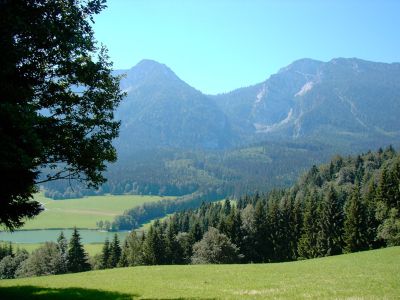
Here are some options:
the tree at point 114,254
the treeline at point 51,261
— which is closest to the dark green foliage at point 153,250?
the tree at point 114,254

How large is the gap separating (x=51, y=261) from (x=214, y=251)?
38.3 meters

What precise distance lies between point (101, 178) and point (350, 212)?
7410 cm

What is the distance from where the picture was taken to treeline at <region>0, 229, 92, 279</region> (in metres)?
92.8

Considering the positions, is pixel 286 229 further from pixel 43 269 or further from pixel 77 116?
pixel 77 116

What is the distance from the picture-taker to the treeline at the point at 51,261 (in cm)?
9281

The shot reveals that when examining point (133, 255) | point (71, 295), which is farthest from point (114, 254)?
point (71, 295)

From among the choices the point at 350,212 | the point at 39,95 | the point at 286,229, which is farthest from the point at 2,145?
the point at 286,229

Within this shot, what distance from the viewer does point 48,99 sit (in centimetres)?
2252

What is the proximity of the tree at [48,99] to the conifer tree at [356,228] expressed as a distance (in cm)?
7286

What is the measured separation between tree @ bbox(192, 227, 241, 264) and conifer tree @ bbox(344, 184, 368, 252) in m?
25.4

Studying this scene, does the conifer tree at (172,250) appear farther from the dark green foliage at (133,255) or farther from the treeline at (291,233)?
the dark green foliage at (133,255)

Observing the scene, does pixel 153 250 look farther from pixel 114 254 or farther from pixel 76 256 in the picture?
pixel 76 256

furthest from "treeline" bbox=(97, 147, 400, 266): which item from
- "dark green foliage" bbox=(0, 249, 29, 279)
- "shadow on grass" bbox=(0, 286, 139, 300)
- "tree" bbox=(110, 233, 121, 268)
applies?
"shadow on grass" bbox=(0, 286, 139, 300)

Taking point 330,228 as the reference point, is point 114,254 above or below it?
below
